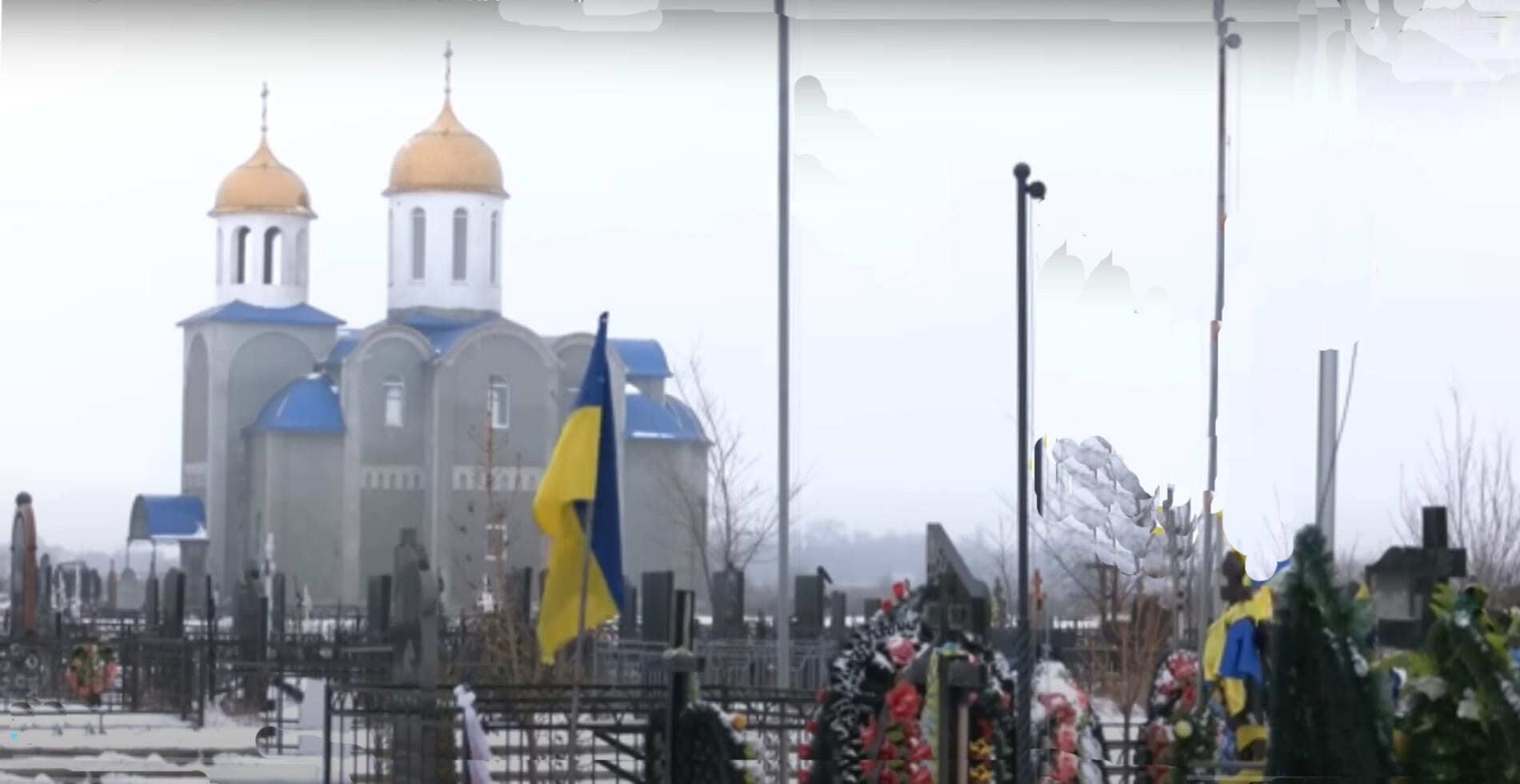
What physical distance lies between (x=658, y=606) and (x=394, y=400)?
1.98 ft

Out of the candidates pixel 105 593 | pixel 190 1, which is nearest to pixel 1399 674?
pixel 190 1

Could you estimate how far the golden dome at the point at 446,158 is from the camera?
3.11 meters

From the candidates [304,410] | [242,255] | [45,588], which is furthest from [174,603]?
[242,255]

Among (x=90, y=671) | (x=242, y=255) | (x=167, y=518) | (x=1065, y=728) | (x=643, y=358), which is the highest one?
(x=242, y=255)

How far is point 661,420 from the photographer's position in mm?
3301

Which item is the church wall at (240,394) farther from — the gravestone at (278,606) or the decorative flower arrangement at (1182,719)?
the decorative flower arrangement at (1182,719)

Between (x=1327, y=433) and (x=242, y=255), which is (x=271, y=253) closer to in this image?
(x=242, y=255)

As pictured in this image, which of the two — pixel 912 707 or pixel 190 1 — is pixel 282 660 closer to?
pixel 912 707

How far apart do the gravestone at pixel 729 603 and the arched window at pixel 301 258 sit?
78cm

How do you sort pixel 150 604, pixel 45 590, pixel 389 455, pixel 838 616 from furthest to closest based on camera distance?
1. pixel 150 604
2. pixel 45 590
3. pixel 838 616
4. pixel 389 455

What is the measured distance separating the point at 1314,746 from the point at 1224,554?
33 centimetres

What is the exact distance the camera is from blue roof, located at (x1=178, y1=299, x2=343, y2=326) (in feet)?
10.4

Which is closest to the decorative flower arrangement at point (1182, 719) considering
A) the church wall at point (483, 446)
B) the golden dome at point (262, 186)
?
the church wall at point (483, 446)

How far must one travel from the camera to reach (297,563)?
13.0 feet
